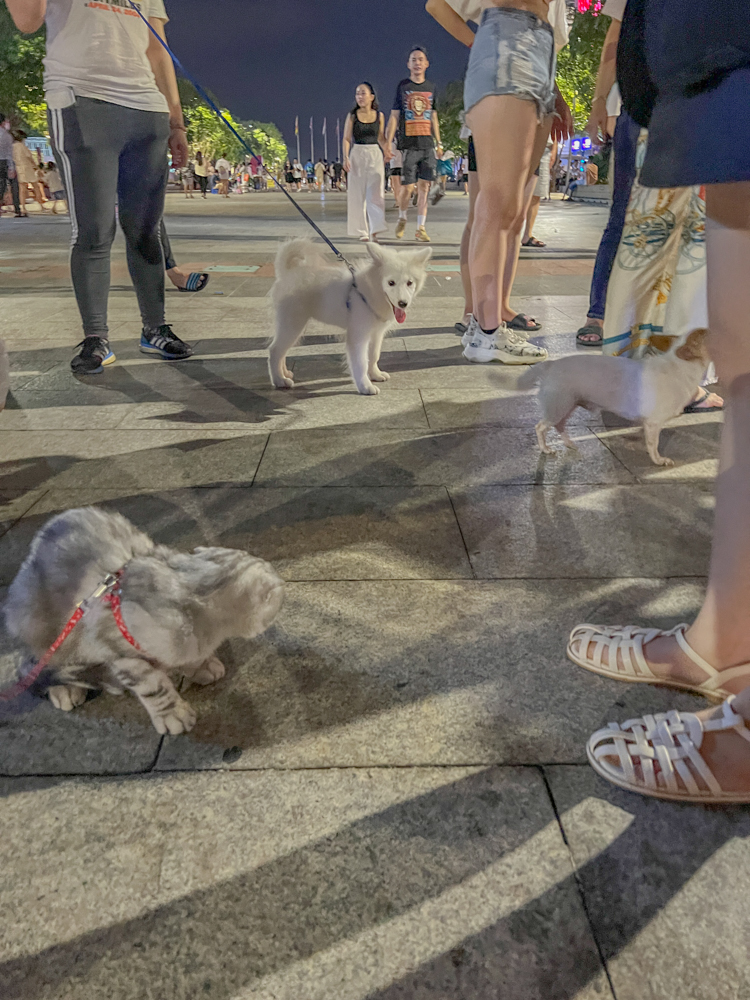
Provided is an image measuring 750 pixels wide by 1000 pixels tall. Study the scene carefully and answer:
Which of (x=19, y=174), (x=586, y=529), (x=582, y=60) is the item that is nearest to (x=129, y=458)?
(x=586, y=529)

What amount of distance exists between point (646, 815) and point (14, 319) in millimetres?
5932

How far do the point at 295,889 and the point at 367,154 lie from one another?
11.1 m

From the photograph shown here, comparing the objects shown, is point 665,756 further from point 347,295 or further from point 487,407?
point 347,295

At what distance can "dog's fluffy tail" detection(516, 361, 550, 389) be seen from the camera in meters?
2.95

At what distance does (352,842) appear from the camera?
1.27 metres

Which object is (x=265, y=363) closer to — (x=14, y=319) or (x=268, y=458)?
(x=268, y=458)

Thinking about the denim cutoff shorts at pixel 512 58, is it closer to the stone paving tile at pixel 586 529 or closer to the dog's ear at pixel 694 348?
the dog's ear at pixel 694 348

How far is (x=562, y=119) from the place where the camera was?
480 cm

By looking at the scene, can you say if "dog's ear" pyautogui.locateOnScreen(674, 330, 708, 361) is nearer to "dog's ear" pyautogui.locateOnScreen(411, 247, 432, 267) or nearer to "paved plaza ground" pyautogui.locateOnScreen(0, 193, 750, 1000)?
"paved plaza ground" pyautogui.locateOnScreen(0, 193, 750, 1000)

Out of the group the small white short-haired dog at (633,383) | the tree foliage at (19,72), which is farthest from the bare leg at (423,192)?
the tree foliage at (19,72)

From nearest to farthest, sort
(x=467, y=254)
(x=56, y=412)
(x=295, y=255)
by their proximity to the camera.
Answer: (x=56, y=412) → (x=295, y=255) → (x=467, y=254)

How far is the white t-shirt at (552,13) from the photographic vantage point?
4105 millimetres

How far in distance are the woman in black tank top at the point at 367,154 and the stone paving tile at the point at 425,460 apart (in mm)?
8180

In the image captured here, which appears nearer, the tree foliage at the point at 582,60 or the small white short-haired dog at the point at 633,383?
the small white short-haired dog at the point at 633,383
